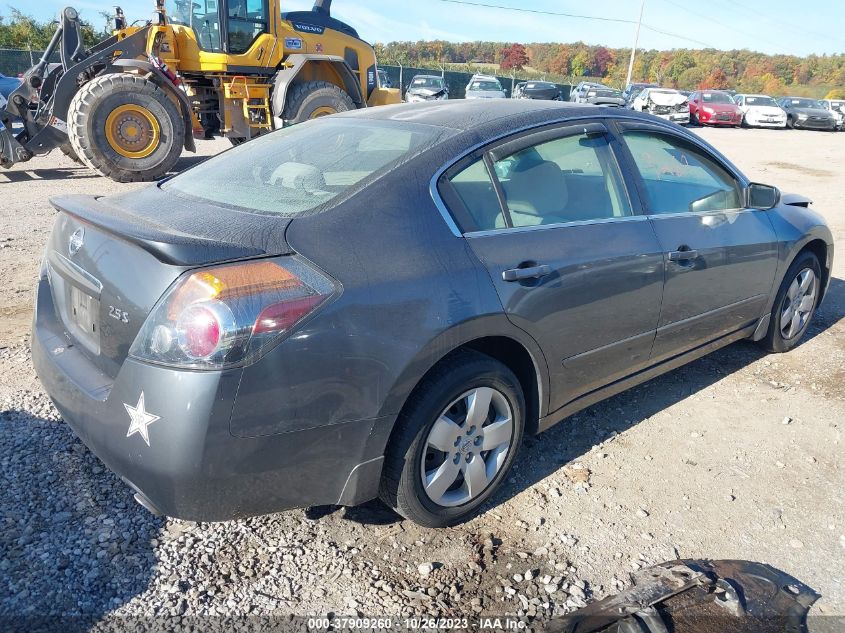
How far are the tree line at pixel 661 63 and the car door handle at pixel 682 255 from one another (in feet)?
224

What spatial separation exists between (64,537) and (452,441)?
4.92 feet

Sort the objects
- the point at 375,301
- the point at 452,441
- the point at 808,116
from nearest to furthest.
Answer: the point at 375,301
the point at 452,441
the point at 808,116

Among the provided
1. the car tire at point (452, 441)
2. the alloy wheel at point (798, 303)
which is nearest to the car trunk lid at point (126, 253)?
the car tire at point (452, 441)

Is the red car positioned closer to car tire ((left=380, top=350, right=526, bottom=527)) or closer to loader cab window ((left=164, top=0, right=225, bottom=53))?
loader cab window ((left=164, top=0, right=225, bottom=53))

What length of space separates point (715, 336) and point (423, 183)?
2245 mm

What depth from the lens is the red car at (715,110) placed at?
27.0 meters

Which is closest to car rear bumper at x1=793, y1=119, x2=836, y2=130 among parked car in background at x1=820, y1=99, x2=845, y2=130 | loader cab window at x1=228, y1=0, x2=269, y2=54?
parked car in background at x1=820, y1=99, x2=845, y2=130

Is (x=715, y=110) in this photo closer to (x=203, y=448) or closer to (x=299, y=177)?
(x=299, y=177)

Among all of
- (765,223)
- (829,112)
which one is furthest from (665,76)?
(765,223)

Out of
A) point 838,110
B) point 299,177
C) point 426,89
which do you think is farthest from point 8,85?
point 838,110

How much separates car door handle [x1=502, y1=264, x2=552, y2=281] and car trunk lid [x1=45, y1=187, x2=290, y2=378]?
886 mm

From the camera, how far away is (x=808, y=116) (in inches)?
1139

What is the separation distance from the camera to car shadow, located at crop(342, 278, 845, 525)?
293 centimetres

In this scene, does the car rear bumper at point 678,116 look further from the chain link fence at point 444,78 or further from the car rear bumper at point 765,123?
the chain link fence at point 444,78
